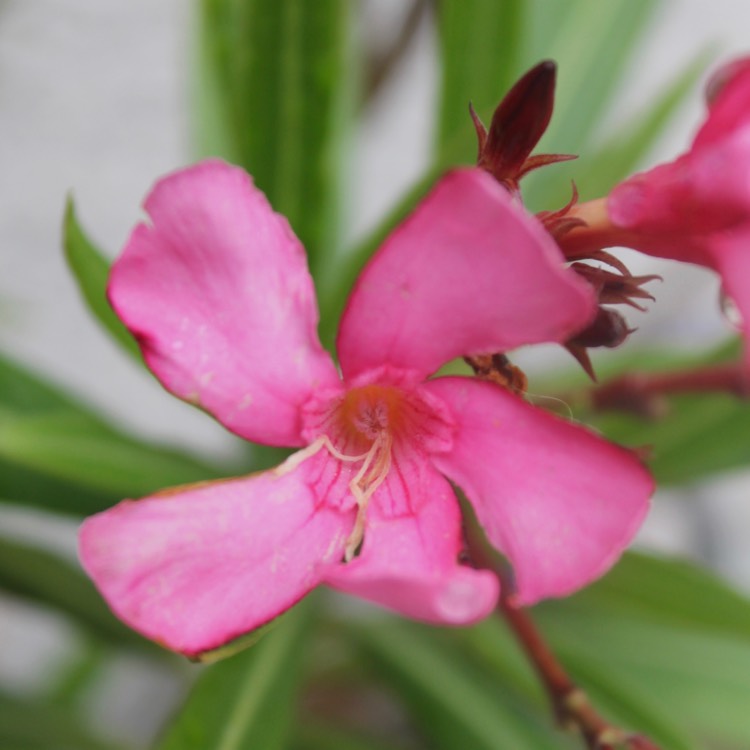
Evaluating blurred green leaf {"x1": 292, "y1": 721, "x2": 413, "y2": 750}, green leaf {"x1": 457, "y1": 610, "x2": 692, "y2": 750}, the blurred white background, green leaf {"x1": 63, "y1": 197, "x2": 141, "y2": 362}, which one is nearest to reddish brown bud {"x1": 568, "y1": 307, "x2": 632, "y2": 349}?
green leaf {"x1": 63, "y1": 197, "x2": 141, "y2": 362}

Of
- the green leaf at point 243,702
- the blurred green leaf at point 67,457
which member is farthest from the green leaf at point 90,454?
the green leaf at point 243,702

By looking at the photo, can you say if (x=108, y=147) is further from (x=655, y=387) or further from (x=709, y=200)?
(x=709, y=200)

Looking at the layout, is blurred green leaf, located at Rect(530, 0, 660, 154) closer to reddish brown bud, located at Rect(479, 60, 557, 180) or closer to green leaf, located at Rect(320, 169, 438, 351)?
green leaf, located at Rect(320, 169, 438, 351)

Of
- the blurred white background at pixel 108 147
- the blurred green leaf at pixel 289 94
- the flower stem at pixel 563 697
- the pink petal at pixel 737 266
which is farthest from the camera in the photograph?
the blurred white background at pixel 108 147

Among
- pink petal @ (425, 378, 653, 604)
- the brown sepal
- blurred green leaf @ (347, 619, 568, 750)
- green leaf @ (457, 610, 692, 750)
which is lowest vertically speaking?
blurred green leaf @ (347, 619, 568, 750)

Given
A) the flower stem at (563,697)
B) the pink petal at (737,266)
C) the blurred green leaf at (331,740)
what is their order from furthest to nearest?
the blurred green leaf at (331,740) → the flower stem at (563,697) → the pink petal at (737,266)

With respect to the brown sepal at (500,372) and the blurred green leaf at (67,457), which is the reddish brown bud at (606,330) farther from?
the blurred green leaf at (67,457)
